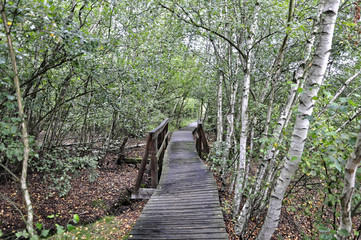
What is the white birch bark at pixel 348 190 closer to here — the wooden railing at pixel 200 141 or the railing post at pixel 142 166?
the railing post at pixel 142 166

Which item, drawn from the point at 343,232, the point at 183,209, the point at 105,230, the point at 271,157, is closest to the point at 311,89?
the point at 343,232

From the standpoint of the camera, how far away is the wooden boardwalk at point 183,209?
3.50 metres

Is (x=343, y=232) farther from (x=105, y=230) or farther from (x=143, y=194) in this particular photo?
(x=143, y=194)

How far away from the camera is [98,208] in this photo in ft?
18.5

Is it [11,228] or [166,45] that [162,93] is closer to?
[166,45]

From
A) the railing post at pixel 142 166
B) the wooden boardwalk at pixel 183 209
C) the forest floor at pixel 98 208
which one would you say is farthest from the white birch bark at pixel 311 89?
the railing post at pixel 142 166

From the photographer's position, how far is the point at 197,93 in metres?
15.3

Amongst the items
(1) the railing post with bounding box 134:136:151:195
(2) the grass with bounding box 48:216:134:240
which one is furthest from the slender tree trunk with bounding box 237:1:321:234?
A: (1) the railing post with bounding box 134:136:151:195

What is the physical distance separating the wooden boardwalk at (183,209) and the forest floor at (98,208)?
2.11 ft

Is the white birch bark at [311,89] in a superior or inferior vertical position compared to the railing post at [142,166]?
superior

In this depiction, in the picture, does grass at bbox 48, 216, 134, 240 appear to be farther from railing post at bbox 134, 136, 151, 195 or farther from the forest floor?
railing post at bbox 134, 136, 151, 195

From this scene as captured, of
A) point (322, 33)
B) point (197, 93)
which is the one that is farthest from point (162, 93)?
point (322, 33)

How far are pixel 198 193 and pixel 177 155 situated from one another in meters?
3.33

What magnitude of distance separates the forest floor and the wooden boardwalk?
0.64 m
